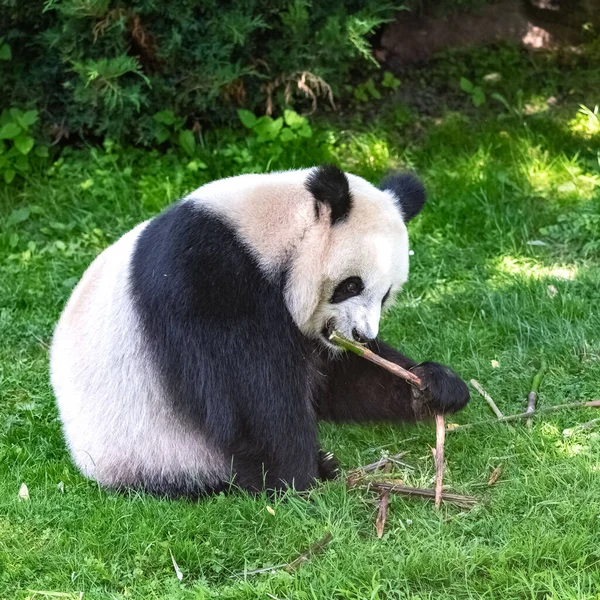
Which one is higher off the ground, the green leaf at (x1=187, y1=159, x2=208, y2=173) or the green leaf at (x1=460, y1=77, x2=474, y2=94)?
the green leaf at (x1=460, y1=77, x2=474, y2=94)

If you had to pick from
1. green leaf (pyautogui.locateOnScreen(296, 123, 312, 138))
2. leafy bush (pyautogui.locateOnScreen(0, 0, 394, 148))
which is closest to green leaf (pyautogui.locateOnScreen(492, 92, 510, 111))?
leafy bush (pyautogui.locateOnScreen(0, 0, 394, 148))

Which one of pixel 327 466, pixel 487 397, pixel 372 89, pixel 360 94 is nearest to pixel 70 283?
pixel 327 466

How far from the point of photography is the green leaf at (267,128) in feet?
22.5

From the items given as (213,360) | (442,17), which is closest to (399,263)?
(213,360)

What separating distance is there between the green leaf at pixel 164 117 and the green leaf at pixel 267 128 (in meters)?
0.61

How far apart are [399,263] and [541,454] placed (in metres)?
1.03

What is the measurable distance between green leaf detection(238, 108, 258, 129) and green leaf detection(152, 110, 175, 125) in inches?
19.6

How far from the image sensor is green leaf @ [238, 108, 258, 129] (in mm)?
6883

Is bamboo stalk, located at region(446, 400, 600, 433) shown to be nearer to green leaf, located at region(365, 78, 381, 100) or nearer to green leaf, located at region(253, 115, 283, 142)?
green leaf, located at region(253, 115, 283, 142)

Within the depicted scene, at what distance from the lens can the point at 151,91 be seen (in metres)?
6.68

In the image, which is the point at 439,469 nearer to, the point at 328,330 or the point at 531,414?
the point at 328,330

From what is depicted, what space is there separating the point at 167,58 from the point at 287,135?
1009mm

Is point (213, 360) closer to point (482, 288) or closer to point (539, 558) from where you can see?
point (539, 558)

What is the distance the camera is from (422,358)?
16.7 feet
